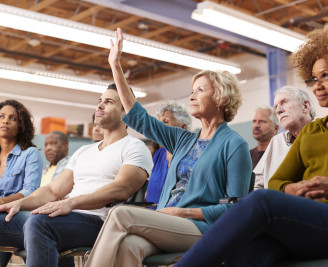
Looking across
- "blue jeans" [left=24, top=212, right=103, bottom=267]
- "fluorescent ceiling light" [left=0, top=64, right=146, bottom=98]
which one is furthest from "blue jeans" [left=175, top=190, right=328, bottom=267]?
"fluorescent ceiling light" [left=0, top=64, right=146, bottom=98]

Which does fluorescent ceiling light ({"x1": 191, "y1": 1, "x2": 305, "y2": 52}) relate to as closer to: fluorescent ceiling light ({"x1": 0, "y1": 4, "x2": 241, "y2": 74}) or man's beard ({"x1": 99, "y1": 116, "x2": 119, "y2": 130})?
fluorescent ceiling light ({"x1": 0, "y1": 4, "x2": 241, "y2": 74})

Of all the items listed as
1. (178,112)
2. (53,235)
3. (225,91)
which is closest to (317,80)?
(225,91)

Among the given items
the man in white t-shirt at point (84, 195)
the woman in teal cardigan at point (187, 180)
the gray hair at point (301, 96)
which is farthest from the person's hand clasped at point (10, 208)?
the gray hair at point (301, 96)

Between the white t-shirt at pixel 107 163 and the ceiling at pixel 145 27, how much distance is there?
3960 mm

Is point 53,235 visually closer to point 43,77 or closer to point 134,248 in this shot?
point 134,248

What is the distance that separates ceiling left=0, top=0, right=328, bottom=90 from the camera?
257 inches

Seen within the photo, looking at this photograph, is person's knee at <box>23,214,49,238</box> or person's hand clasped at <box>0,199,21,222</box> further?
person's hand clasped at <box>0,199,21,222</box>

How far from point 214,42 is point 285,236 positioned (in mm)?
7729

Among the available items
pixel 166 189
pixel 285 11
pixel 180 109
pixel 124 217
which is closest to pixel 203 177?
pixel 166 189

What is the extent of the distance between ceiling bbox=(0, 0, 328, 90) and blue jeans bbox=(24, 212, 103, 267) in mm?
4395

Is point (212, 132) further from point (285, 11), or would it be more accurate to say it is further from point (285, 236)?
point (285, 11)

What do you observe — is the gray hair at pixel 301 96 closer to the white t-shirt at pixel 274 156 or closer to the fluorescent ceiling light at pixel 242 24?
the white t-shirt at pixel 274 156

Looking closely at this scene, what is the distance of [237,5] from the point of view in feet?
23.0

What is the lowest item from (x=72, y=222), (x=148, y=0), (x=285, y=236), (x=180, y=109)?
(x=72, y=222)
